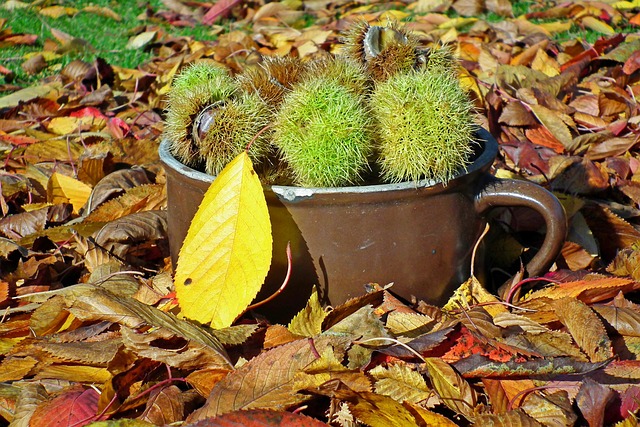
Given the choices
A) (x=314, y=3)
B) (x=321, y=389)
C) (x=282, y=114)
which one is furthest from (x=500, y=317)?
(x=314, y=3)

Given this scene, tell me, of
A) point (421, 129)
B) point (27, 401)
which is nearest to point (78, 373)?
point (27, 401)

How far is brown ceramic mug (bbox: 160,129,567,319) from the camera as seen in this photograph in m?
1.51

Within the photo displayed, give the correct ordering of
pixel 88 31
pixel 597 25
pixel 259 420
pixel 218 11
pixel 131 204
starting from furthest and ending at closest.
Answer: pixel 218 11 < pixel 88 31 < pixel 597 25 < pixel 131 204 < pixel 259 420

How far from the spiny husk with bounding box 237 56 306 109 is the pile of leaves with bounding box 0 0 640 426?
0.49 meters

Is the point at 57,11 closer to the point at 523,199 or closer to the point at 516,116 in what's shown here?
the point at 516,116

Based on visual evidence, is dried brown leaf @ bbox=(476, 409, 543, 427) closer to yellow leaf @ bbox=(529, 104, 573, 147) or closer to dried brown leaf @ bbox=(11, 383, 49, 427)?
dried brown leaf @ bbox=(11, 383, 49, 427)

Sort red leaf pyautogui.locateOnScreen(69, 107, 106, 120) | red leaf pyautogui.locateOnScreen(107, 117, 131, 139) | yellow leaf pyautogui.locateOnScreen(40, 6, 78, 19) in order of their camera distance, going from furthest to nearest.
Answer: yellow leaf pyautogui.locateOnScreen(40, 6, 78, 19) < red leaf pyautogui.locateOnScreen(69, 107, 106, 120) < red leaf pyautogui.locateOnScreen(107, 117, 131, 139)

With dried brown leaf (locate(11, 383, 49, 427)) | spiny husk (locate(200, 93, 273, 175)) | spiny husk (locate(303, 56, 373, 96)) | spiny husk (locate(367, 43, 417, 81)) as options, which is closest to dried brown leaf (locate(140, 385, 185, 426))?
dried brown leaf (locate(11, 383, 49, 427))

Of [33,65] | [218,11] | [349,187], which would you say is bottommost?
[218,11]

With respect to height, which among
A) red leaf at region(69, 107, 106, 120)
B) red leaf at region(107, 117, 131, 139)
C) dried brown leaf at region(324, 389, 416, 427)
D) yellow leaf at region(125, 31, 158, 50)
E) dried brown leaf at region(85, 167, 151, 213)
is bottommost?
yellow leaf at region(125, 31, 158, 50)

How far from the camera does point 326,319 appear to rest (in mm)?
1542

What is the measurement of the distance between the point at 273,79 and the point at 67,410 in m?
0.82

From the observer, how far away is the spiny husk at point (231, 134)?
60.8 inches

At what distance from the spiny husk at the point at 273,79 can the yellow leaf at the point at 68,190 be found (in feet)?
2.83
